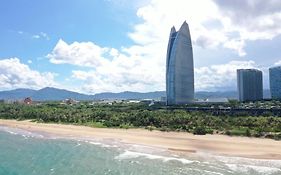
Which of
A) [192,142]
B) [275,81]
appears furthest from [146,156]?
[275,81]

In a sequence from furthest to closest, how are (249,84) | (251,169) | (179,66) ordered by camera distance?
(249,84) → (179,66) → (251,169)

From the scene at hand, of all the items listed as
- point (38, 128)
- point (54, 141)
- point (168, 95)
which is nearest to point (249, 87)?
point (168, 95)

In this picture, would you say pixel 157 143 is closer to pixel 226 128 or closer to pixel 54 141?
pixel 226 128

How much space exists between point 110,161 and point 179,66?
103326mm

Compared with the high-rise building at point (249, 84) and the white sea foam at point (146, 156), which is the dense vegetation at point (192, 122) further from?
the high-rise building at point (249, 84)

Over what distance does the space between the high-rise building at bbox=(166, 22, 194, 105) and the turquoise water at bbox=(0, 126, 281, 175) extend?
85392 millimetres

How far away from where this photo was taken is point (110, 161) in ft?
146

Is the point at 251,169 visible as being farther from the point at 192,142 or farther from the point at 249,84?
the point at 249,84

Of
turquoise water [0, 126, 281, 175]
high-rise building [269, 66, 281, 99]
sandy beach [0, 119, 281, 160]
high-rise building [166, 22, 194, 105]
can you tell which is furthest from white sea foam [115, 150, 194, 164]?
high-rise building [269, 66, 281, 99]

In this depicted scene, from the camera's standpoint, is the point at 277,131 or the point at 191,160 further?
the point at 277,131

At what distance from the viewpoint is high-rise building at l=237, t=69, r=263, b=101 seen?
17700cm

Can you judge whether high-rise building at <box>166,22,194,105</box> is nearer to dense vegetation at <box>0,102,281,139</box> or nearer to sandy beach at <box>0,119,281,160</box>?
dense vegetation at <box>0,102,281,139</box>

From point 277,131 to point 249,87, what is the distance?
12509 cm

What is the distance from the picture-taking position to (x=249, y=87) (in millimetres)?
179625
